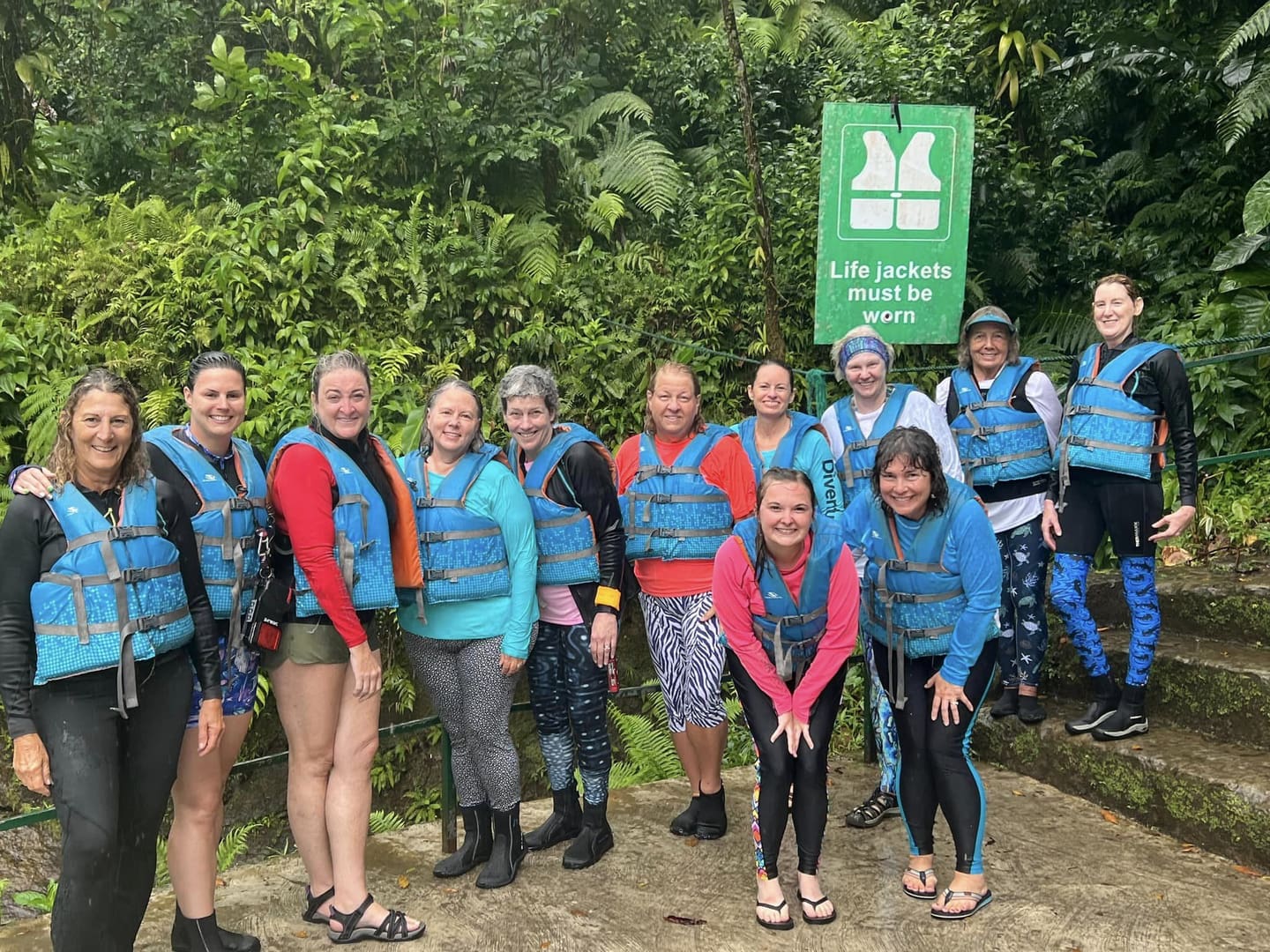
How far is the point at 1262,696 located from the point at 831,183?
2924mm

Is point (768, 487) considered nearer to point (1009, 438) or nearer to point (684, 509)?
point (684, 509)

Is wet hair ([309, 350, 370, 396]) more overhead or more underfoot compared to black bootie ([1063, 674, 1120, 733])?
more overhead

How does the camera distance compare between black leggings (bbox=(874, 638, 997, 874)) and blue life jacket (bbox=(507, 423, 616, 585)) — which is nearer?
black leggings (bbox=(874, 638, 997, 874))

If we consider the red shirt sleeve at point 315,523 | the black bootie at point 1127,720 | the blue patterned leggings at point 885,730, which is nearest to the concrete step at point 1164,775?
the black bootie at point 1127,720

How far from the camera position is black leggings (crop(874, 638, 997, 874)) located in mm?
3654

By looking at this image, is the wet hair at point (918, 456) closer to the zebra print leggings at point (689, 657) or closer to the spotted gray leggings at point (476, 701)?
the zebra print leggings at point (689, 657)

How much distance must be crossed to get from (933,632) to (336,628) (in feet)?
6.71

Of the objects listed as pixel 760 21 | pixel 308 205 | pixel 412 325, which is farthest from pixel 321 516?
pixel 760 21

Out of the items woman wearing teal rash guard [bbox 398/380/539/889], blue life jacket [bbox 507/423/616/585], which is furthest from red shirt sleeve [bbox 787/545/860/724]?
woman wearing teal rash guard [bbox 398/380/539/889]

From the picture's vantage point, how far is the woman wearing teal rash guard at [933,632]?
3570 millimetres

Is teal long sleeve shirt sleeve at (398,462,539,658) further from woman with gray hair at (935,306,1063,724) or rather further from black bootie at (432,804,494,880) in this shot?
woman with gray hair at (935,306,1063,724)

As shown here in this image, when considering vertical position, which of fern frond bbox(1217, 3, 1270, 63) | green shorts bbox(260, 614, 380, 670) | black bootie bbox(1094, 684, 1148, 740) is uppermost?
fern frond bbox(1217, 3, 1270, 63)

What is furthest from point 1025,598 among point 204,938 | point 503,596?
point 204,938

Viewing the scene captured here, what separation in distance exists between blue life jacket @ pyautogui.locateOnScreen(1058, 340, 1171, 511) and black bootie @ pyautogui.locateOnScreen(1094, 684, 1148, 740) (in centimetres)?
97
